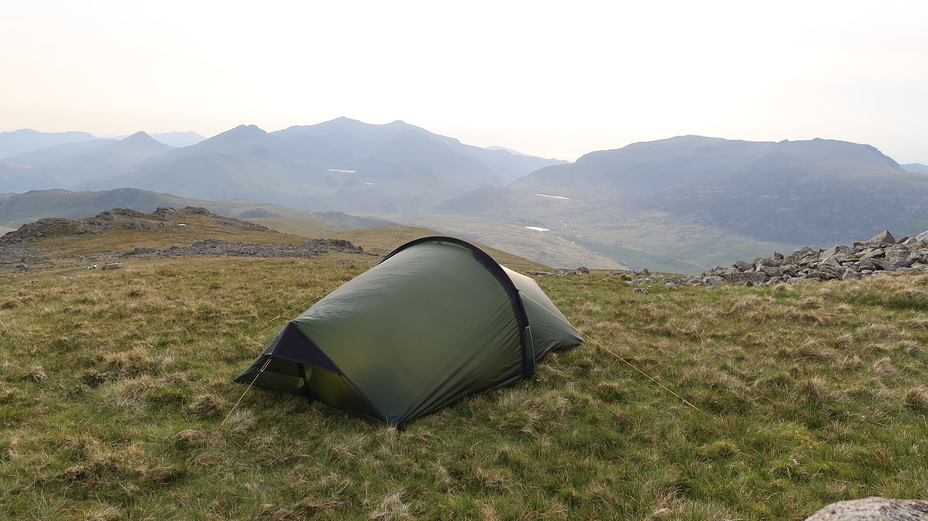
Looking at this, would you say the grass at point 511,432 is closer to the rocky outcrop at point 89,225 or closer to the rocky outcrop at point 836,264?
the rocky outcrop at point 836,264

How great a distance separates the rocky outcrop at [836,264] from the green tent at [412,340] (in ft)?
51.3

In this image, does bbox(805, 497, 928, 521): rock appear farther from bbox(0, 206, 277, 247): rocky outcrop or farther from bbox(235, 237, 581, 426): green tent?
bbox(0, 206, 277, 247): rocky outcrop

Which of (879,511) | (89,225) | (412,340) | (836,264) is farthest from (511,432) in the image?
(89,225)

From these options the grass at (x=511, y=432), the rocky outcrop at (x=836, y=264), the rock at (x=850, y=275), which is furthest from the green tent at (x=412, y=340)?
the rock at (x=850, y=275)

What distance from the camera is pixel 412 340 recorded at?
891cm

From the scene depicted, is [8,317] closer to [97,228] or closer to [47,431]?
[47,431]

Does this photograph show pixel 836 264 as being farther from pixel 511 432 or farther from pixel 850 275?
pixel 511 432

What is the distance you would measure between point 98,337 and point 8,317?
16.0 ft

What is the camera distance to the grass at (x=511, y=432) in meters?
5.64

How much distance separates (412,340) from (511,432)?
281 cm

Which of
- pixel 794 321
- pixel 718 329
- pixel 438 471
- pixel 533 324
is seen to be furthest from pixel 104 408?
pixel 794 321

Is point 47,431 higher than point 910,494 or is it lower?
lower

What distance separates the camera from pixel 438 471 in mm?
6410

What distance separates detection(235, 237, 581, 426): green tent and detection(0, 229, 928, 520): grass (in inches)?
18.3
